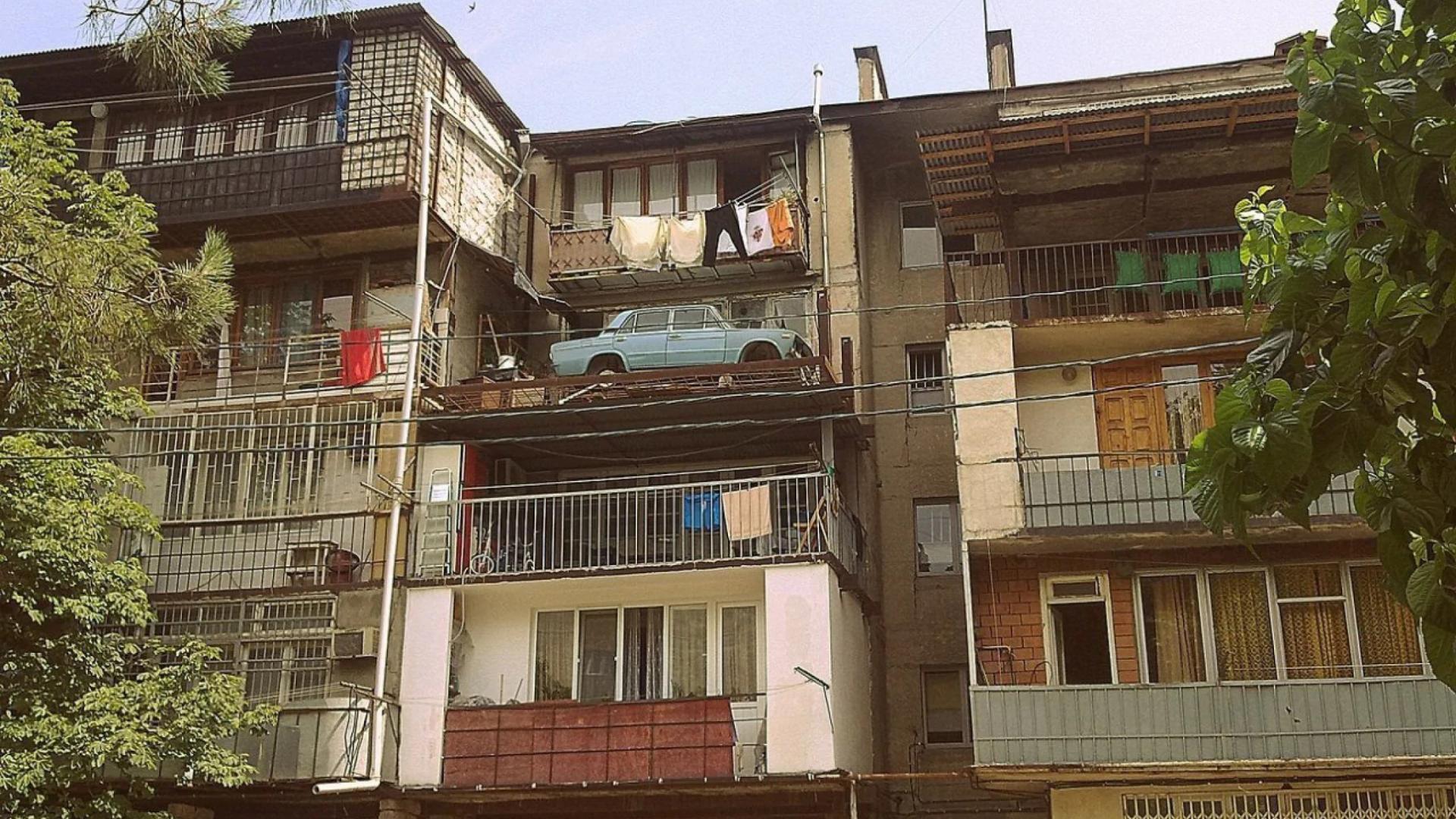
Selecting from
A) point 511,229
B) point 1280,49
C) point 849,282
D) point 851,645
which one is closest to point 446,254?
point 511,229

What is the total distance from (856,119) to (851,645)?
30.5ft

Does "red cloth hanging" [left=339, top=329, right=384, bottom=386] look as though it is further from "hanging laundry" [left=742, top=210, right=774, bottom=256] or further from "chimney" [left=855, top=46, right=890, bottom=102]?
"chimney" [left=855, top=46, right=890, bottom=102]

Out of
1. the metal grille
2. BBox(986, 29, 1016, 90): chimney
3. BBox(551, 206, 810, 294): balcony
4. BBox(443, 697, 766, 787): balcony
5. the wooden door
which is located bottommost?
the metal grille

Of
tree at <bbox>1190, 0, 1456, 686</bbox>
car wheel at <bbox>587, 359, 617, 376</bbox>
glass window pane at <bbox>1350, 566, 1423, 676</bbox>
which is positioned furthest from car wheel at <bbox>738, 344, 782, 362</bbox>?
tree at <bbox>1190, 0, 1456, 686</bbox>

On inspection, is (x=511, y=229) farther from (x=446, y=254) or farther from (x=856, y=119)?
(x=856, y=119)

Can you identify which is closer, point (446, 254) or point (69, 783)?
point (69, 783)

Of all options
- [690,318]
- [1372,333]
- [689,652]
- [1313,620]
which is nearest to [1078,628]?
[1313,620]

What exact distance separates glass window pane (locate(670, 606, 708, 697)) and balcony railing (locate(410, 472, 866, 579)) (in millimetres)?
878

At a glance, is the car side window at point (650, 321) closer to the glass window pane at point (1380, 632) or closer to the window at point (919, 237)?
the window at point (919, 237)

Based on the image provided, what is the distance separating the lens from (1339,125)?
4855 mm

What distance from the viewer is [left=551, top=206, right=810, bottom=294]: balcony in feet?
81.9

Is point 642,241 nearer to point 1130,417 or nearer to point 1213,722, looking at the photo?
point 1130,417

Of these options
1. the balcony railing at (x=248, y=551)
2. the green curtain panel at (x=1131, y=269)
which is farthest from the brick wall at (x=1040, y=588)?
the balcony railing at (x=248, y=551)

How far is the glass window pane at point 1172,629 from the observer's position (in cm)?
2062
